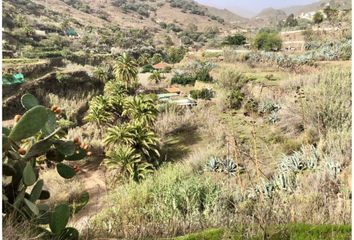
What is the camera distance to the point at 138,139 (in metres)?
11.1

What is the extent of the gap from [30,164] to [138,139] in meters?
8.25

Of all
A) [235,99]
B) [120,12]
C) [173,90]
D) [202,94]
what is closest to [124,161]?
[235,99]

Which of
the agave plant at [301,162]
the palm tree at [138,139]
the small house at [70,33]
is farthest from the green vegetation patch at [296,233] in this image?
the small house at [70,33]

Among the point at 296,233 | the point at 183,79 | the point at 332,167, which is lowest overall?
the point at 183,79

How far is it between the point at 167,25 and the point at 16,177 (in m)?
68.8

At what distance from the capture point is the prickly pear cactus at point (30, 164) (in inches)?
108

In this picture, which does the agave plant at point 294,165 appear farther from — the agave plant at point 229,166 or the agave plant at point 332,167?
the agave plant at point 229,166

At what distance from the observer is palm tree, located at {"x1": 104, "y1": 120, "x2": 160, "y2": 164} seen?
433 inches

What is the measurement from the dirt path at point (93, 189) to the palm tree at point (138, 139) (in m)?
0.98

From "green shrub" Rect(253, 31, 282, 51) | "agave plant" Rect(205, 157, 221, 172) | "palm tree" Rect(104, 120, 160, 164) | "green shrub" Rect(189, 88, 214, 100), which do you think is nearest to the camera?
"agave plant" Rect(205, 157, 221, 172)

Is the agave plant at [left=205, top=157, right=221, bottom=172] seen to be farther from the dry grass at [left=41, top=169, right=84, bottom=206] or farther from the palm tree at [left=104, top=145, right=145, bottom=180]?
A: the dry grass at [left=41, top=169, right=84, bottom=206]

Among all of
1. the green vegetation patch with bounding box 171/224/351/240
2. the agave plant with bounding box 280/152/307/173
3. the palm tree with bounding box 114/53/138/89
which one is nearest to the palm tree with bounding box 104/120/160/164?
the agave plant with bounding box 280/152/307/173

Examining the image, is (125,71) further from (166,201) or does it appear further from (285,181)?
(285,181)

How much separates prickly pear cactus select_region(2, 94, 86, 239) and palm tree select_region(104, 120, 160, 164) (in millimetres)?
7763
